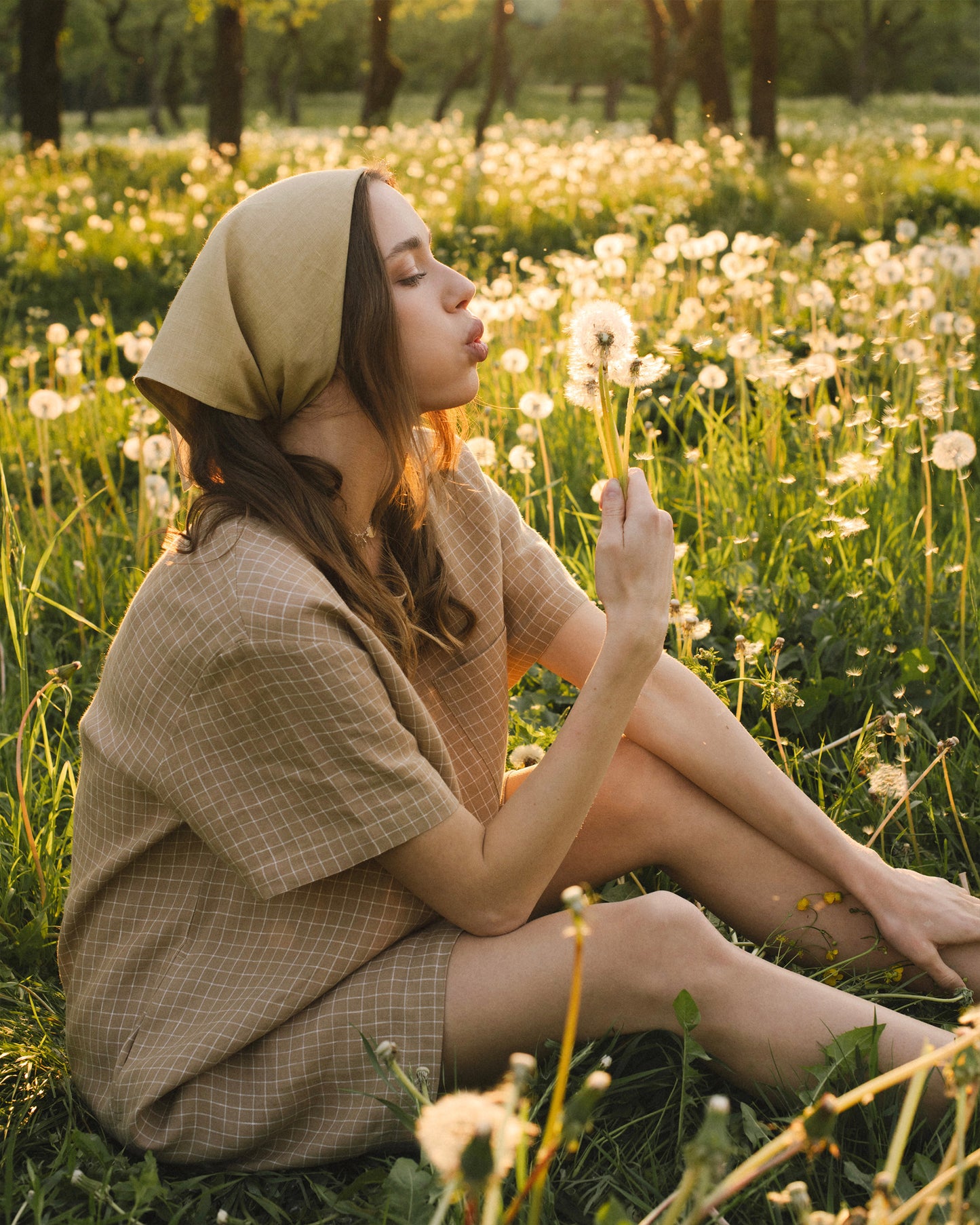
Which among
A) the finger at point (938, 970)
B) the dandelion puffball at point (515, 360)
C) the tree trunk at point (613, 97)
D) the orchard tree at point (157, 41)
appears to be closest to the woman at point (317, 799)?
the finger at point (938, 970)

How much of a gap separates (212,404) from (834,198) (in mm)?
7459

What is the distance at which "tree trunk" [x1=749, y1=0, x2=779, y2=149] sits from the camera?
10445 millimetres

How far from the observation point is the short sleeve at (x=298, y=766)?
1414 millimetres

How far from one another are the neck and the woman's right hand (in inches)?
13.6

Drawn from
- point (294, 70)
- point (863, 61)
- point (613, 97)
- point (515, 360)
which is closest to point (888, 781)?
point (515, 360)

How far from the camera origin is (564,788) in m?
1.50

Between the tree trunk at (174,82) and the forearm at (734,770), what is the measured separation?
41.7 m

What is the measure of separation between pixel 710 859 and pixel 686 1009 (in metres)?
0.42

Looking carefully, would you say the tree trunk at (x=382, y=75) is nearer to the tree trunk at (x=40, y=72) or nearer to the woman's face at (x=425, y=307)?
the tree trunk at (x=40, y=72)

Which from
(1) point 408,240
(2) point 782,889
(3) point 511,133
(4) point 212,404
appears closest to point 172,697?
(4) point 212,404

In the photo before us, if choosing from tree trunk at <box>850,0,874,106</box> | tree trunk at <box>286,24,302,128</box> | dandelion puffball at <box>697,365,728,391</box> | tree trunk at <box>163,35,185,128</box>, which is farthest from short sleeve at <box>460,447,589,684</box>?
tree trunk at <box>163,35,185,128</box>

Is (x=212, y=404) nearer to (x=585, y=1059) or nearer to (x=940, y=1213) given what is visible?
(x=585, y=1059)

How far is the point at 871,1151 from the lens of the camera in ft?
5.03

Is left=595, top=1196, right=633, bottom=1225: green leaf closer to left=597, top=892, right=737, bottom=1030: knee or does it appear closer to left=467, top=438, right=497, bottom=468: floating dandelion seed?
left=597, top=892, right=737, bottom=1030: knee
